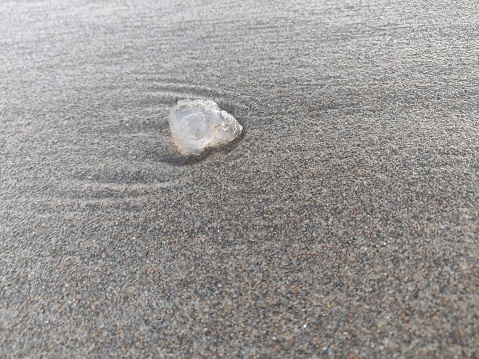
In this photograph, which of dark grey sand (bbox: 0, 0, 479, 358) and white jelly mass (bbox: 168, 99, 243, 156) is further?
white jelly mass (bbox: 168, 99, 243, 156)

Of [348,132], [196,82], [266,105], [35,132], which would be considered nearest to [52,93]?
[35,132]

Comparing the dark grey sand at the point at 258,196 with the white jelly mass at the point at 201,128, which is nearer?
the dark grey sand at the point at 258,196

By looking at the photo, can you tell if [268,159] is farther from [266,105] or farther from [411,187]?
[411,187]

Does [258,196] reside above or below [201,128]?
below
